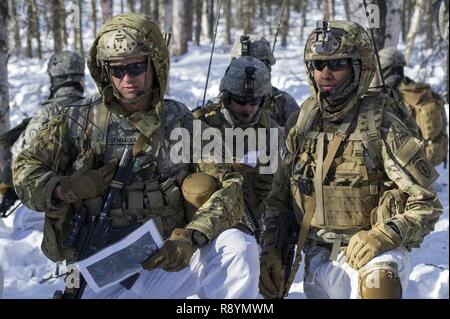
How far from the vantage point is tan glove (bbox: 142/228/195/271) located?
3.22m

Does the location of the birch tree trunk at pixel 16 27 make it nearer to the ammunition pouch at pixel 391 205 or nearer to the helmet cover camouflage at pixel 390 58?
the helmet cover camouflage at pixel 390 58

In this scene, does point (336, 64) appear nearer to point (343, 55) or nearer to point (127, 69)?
point (343, 55)

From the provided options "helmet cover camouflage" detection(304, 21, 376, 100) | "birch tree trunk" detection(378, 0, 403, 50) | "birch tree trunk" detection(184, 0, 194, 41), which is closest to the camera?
"helmet cover camouflage" detection(304, 21, 376, 100)

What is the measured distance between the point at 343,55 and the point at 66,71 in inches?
148

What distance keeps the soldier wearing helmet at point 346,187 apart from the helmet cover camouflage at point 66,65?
11.0ft

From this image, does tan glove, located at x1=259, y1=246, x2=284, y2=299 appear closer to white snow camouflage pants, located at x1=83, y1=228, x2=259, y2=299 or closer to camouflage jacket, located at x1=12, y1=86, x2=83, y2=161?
white snow camouflage pants, located at x1=83, y1=228, x2=259, y2=299

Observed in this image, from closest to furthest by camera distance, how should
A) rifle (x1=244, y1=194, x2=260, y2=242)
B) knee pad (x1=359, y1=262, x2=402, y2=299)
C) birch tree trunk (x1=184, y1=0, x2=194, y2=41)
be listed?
knee pad (x1=359, y1=262, x2=402, y2=299) → rifle (x1=244, y1=194, x2=260, y2=242) → birch tree trunk (x1=184, y1=0, x2=194, y2=41)

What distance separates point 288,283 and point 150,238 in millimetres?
1164

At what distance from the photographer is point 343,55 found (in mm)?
3768

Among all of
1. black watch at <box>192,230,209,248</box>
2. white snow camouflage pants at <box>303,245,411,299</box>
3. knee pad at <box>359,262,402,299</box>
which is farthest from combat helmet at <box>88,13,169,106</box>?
knee pad at <box>359,262,402,299</box>

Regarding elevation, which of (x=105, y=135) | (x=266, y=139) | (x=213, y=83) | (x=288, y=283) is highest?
(x=105, y=135)

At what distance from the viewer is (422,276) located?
585 cm

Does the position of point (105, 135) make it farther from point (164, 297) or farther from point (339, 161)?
point (339, 161)

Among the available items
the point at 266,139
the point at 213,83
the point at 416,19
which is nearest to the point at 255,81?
the point at 266,139
